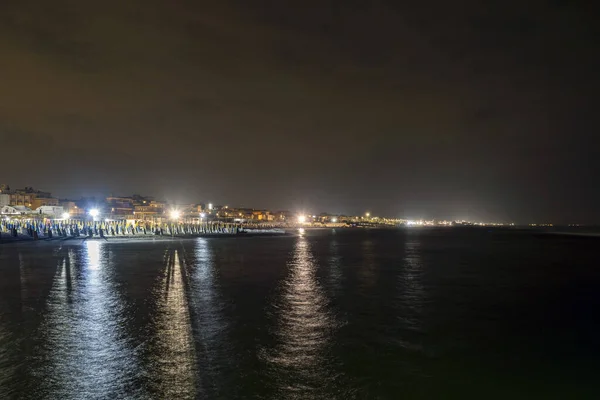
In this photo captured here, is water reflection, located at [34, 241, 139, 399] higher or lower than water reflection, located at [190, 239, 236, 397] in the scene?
higher

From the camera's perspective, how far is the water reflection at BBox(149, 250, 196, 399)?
7.51m

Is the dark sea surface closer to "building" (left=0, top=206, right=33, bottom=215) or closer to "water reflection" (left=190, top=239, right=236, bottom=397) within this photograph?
"water reflection" (left=190, top=239, right=236, bottom=397)

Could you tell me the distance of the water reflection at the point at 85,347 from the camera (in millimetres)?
7504

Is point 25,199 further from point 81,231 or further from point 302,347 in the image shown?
point 302,347

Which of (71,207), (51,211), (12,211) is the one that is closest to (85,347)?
(12,211)

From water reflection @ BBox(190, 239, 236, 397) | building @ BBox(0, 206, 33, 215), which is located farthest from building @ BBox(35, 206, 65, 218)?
water reflection @ BBox(190, 239, 236, 397)

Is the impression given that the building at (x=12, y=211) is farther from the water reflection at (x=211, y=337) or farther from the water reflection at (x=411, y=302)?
the water reflection at (x=411, y=302)

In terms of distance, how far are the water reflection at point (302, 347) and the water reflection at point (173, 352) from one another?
5.91 feet

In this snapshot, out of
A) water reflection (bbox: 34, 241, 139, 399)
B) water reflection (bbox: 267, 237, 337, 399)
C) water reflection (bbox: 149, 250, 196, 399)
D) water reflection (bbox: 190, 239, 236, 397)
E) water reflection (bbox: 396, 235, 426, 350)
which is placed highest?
water reflection (bbox: 34, 241, 139, 399)

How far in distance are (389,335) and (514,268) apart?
25.1 m

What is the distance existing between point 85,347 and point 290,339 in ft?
17.3

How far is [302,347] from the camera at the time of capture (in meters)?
10.2

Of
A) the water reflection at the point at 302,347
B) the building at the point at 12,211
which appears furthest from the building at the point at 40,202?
the water reflection at the point at 302,347

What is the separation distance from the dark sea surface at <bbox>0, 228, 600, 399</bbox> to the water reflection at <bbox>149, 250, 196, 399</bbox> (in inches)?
1.7
